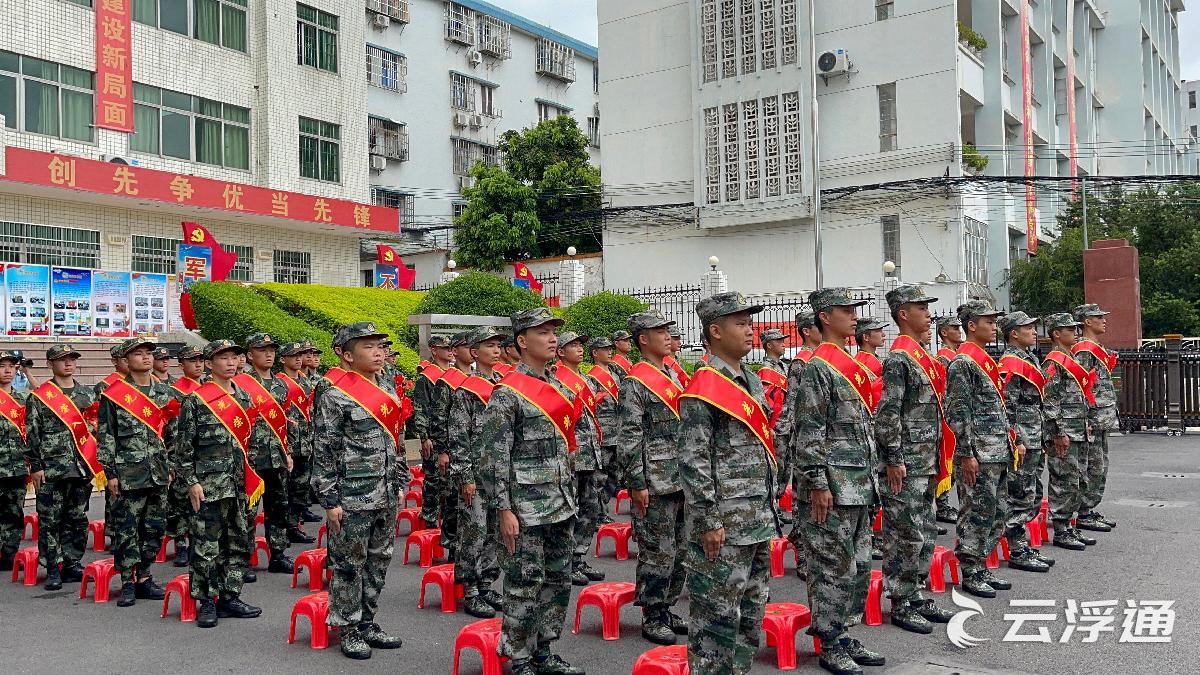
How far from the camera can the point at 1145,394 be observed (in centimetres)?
1775

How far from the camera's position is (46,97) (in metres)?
19.2

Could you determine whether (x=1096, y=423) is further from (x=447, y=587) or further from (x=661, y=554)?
(x=447, y=587)

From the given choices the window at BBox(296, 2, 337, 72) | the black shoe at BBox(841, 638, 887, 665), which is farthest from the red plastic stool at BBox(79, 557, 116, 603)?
the window at BBox(296, 2, 337, 72)

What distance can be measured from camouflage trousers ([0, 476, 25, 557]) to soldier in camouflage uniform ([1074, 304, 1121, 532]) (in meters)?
9.45

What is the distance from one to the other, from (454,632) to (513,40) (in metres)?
34.1

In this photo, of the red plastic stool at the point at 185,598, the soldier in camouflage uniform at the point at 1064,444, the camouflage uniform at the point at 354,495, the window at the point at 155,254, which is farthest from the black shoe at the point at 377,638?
the window at the point at 155,254

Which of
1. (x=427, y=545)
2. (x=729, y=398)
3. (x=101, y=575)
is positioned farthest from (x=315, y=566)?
(x=729, y=398)

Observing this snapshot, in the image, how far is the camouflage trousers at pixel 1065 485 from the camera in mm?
8711

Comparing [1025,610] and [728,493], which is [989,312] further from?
[728,493]

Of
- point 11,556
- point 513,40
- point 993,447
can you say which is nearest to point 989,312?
point 993,447

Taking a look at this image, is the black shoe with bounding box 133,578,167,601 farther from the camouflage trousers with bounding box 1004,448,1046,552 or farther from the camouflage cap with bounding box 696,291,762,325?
the camouflage trousers with bounding box 1004,448,1046,552

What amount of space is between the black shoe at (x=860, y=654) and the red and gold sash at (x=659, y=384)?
1.65 m

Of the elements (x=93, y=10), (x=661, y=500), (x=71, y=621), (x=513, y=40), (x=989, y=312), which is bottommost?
(x=71, y=621)

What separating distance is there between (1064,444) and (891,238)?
1582cm
